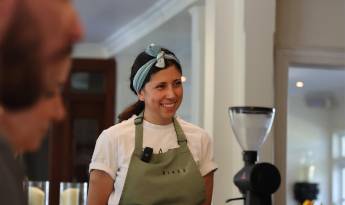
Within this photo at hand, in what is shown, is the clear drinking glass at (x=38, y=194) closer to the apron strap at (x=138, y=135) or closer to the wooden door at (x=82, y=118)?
the apron strap at (x=138, y=135)

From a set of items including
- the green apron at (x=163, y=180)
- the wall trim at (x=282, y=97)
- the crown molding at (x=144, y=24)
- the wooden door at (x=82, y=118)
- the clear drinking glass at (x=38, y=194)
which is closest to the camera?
the green apron at (x=163, y=180)

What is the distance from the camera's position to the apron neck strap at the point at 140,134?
1.64 metres

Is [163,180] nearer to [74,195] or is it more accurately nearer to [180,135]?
[180,135]

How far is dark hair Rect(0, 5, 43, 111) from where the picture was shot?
1.63 ft

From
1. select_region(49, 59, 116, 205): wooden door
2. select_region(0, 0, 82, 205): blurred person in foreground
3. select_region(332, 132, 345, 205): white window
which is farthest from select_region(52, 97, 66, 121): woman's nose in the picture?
select_region(332, 132, 345, 205): white window

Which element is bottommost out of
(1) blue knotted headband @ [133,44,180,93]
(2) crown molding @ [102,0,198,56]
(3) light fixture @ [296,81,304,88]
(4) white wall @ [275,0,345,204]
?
(1) blue knotted headband @ [133,44,180,93]

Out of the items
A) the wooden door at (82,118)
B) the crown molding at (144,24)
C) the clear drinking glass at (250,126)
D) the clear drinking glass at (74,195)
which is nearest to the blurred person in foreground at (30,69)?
the clear drinking glass at (250,126)

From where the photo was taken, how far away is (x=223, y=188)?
293 cm

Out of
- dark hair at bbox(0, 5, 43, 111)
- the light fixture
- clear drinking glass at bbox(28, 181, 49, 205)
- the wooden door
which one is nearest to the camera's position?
dark hair at bbox(0, 5, 43, 111)

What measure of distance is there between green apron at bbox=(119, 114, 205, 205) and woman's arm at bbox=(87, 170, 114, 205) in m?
0.04

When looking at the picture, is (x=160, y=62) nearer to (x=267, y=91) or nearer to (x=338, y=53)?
(x=267, y=91)

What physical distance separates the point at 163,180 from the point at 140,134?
0.14 metres

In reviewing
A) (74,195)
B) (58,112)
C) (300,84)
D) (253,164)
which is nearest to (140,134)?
(253,164)

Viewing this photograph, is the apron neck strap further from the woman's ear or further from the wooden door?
the wooden door
